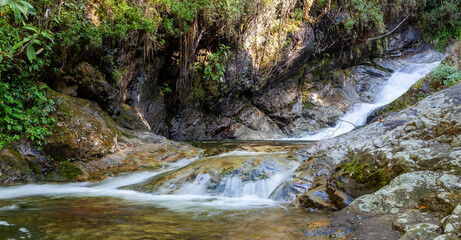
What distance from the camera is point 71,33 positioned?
6363mm

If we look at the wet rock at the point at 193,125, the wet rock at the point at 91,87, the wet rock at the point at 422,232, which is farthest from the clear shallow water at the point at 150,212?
the wet rock at the point at 193,125

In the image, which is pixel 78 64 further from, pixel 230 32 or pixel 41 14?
pixel 230 32

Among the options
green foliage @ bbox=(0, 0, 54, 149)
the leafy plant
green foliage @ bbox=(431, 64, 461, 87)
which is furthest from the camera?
the leafy plant

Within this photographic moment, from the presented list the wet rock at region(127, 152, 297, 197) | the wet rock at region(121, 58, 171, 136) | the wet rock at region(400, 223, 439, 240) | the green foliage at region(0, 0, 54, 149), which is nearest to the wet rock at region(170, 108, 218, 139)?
the wet rock at region(121, 58, 171, 136)

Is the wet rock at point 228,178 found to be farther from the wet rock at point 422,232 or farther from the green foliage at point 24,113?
the wet rock at point 422,232

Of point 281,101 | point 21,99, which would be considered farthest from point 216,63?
point 21,99

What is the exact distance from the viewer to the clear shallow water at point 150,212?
8.30 ft

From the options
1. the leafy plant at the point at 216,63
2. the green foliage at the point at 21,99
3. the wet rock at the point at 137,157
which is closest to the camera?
the green foliage at the point at 21,99

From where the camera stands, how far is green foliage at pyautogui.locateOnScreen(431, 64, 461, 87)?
715 centimetres

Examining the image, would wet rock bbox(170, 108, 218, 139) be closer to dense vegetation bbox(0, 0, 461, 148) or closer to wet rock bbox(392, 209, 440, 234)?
dense vegetation bbox(0, 0, 461, 148)

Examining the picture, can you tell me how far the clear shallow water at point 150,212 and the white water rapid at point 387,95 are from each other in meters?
9.15

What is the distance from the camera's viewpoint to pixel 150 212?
344cm

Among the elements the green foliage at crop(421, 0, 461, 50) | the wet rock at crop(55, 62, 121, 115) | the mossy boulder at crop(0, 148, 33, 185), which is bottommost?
the mossy boulder at crop(0, 148, 33, 185)

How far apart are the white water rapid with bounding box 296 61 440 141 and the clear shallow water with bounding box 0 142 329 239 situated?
30.0 ft
